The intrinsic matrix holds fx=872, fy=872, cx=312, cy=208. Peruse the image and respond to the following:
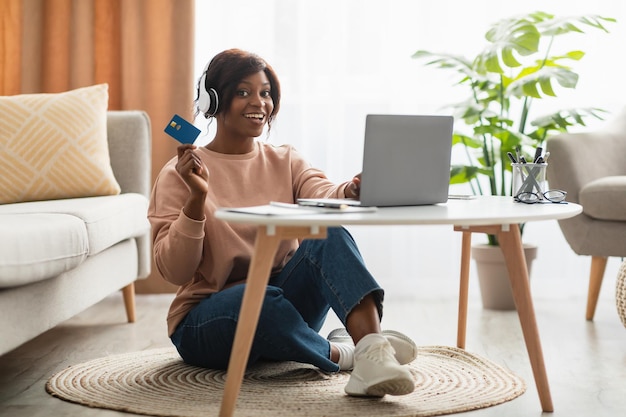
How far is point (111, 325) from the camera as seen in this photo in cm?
277

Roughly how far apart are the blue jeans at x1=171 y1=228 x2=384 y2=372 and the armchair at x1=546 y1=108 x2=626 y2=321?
43.6 inches

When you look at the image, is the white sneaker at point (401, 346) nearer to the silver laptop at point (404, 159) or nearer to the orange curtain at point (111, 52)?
the silver laptop at point (404, 159)

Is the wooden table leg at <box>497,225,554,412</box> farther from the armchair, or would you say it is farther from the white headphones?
the armchair

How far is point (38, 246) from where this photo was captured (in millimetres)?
1827

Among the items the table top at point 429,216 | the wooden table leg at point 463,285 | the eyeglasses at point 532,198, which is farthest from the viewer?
the wooden table leg at point 463,285

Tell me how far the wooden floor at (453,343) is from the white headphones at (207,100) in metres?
0.67

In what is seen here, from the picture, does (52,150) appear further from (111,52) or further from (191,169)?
(191,169)

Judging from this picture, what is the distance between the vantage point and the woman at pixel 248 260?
1.70 metres

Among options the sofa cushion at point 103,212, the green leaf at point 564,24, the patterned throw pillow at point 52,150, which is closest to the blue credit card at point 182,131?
the sofa cushion at point 103,212

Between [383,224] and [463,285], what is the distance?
2.96 ft

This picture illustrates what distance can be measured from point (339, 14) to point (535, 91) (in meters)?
0.94

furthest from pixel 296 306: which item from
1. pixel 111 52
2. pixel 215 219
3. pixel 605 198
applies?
pixel 111 52

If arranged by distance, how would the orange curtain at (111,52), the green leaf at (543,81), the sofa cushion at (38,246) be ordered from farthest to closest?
1. the orange curtain at (111,52)
2. the green leaf at (543,81)
3. the sofa cushion at (38,246)

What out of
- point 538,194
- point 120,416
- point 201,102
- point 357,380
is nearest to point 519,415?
point 357,380
